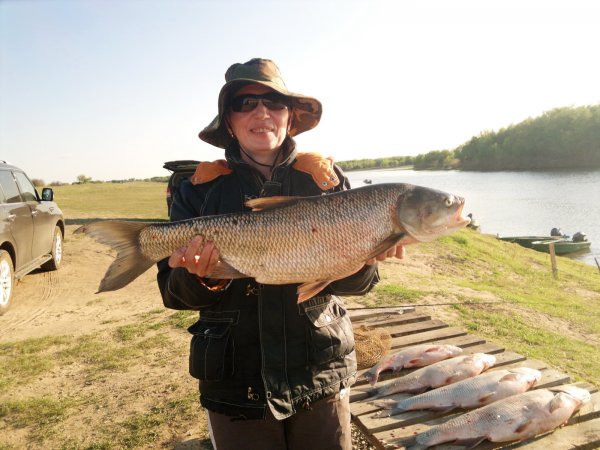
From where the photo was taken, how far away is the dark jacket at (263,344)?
2.29 meters

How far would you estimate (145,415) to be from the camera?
14.4ft

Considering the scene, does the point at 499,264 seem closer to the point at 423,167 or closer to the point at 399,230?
the point at 399,230

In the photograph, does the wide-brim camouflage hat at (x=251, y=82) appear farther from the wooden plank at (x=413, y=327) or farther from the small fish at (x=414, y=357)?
A: the wooden plank at (x=413, y=327)

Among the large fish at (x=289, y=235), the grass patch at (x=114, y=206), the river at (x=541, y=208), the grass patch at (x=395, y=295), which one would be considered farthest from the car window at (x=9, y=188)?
the river at (x=541, y=208)

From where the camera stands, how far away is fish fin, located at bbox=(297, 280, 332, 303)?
234 centimetres

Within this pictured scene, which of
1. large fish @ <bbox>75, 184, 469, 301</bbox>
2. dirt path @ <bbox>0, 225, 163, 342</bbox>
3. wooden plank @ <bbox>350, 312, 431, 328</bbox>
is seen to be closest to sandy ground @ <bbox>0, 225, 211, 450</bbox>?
dirt path @ <bbox>0, 225, 163, 342</bbox>

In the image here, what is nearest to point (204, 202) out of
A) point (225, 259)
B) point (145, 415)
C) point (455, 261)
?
point (225, 259)

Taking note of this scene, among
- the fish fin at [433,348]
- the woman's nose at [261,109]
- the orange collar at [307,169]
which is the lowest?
the fish fin at [433,348]

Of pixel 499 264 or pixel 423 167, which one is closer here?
pixel 499 264

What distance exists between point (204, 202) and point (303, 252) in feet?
2.13

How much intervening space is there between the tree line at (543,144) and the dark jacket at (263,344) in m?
78.2

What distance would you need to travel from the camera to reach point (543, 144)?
75.1 m

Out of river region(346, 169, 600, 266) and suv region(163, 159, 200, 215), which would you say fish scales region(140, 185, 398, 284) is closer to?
suv region(163, 159, 200, 215)

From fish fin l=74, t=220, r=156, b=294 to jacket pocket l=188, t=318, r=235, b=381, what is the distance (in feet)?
1.84
